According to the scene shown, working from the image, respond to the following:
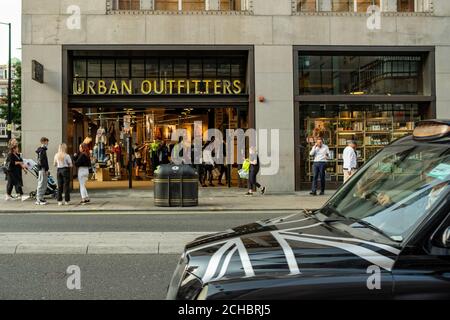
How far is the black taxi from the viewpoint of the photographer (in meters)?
2.55

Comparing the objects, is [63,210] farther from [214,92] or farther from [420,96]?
[420,96]

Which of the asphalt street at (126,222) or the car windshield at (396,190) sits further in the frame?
the asphalt street at (126,222)

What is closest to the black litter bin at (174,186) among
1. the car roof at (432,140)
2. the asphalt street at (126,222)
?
the asphalt street at (126,222)

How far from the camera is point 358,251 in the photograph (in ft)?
9.07

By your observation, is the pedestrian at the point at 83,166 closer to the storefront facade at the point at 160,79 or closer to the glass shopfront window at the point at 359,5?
the storefront facade at the point at 160,79

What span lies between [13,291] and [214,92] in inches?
583

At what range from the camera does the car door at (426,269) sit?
2.52 meters

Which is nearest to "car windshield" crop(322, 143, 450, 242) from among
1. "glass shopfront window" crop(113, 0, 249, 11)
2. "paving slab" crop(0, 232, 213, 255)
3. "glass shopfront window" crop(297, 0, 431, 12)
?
"paving slab" crop(0, 232, 213, 255)

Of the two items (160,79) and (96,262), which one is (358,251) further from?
(160,79)

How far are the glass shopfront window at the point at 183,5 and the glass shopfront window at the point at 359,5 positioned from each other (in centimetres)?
234

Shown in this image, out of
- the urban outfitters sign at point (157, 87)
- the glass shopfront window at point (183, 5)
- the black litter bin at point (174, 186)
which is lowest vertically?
the black litter bin at point (174, 186)

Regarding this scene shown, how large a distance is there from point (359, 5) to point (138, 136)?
11955 mm

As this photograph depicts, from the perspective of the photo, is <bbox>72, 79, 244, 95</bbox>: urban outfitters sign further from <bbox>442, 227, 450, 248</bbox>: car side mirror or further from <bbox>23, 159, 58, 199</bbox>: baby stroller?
<bbox>442, 227, 450, 248</bbox>: car side mirror

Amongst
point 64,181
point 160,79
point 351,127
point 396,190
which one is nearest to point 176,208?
point 64,181
